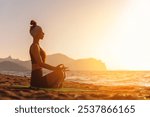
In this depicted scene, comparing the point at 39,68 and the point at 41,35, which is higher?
the point at 41,35

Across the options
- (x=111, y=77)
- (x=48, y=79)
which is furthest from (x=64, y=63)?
(x=111, y=77)

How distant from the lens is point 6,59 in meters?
3.39

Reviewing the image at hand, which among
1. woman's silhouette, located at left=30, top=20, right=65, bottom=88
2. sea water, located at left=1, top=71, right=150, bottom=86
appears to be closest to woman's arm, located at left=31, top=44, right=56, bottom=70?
woman's silhouette, located at left=30, top=20, right=65, bottom=88

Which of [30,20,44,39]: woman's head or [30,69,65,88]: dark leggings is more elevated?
[30,20,44,39]: woman's head

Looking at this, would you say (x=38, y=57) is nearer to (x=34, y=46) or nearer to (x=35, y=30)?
(x=34, y=46)

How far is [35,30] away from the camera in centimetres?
331

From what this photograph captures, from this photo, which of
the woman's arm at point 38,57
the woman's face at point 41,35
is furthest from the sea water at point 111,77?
the woman's face at point 41,35

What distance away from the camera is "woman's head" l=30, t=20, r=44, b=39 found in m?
3.31

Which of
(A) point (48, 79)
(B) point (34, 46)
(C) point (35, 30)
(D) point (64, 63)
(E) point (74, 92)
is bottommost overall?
(E) point (74, 92)

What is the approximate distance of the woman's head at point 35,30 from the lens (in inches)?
130

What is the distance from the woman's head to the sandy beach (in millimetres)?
364

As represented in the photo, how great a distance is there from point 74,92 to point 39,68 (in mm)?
348

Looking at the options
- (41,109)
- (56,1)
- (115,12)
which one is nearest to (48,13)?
(56,1)

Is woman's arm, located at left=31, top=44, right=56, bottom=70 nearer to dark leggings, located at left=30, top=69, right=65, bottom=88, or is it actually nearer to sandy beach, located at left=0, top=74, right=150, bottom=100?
dark leggings, located at left=30, top=69, right=65, bottom=88
